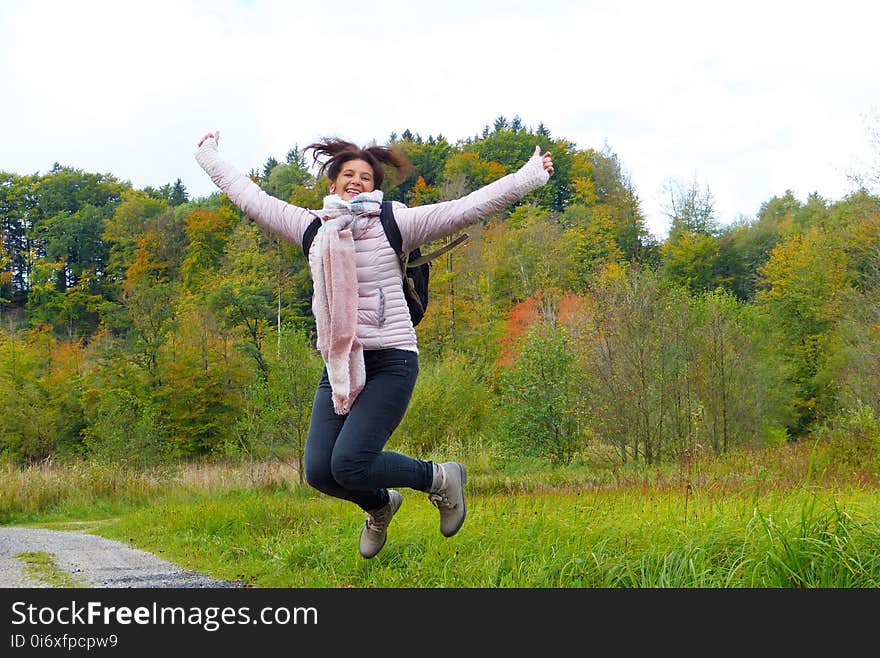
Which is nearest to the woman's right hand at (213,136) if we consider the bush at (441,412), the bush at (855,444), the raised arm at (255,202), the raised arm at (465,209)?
the raised arm at (255,202)

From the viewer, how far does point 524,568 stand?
173 inches

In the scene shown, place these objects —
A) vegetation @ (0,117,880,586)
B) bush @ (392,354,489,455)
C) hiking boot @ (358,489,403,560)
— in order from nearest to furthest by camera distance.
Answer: hiking boot @ (358,489,403,560), vegetation @ (0,117,880,586), bush @ (392,354,489,455)

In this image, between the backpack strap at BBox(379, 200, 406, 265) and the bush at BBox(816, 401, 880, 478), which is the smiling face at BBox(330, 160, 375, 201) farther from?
the bush at BBox(816, 401, 880, 478)

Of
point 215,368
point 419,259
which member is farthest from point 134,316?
point 419,259

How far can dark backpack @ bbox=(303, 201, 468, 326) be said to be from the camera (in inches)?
158

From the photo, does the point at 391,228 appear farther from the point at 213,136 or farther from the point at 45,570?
the point at 45,570

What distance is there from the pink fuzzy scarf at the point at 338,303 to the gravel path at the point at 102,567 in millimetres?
2044

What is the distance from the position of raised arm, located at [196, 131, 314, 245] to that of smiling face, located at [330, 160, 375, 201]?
0.72 feet

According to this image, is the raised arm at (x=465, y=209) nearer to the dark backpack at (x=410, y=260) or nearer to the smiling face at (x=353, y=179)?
the dark backpack at (x=410, y=260)

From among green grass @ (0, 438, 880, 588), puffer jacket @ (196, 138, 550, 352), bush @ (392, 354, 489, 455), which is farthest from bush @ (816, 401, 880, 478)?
bush @ (392, 354, 489, 455)

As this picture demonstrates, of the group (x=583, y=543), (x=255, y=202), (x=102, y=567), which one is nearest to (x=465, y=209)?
(x=255, y=202)

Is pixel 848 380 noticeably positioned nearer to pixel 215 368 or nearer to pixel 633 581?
pixel 215 368

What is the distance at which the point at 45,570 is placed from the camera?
6164mm

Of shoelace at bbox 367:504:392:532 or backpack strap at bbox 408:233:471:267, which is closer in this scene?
backpack strap at bbox 408:233:471:267
